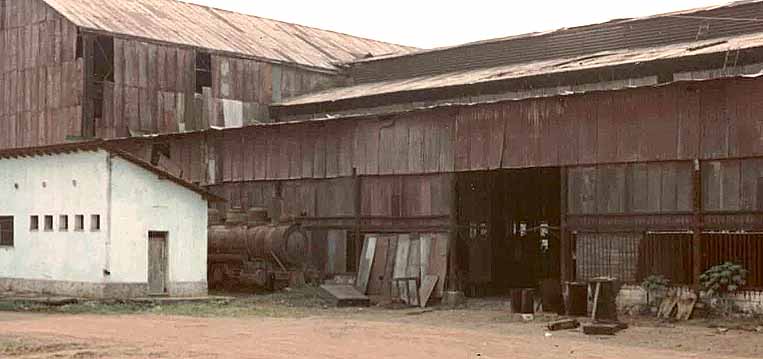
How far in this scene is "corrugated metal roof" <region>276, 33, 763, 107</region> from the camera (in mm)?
29922

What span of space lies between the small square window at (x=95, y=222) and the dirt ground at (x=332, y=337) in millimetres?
Answer: 3394

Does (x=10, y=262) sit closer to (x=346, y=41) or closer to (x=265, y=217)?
(x=265, y=217)

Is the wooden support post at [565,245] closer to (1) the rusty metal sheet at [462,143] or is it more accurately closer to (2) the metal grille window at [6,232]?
(1) the rusty metal sheet at [462,143]

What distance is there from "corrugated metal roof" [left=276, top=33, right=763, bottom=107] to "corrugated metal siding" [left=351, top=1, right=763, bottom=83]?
78cm

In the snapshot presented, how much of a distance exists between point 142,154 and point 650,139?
20.4 meters

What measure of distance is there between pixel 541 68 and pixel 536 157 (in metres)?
6.89

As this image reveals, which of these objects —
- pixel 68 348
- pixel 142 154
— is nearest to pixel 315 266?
pixel 142 154

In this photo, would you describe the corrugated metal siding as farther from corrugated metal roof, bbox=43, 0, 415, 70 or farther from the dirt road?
the dirt road

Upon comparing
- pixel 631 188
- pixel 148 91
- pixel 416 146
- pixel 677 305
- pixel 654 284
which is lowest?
pixel 677 305

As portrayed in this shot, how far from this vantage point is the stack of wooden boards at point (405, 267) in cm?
3083

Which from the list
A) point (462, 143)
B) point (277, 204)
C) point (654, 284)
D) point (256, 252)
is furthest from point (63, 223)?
point (654, 284)

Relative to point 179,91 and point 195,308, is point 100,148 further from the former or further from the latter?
point 179,91

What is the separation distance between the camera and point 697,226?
25.1 meters

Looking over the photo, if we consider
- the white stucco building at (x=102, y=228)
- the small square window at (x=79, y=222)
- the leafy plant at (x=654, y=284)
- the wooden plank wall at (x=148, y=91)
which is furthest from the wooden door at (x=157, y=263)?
the leafy plant at (x=654, y=284)
